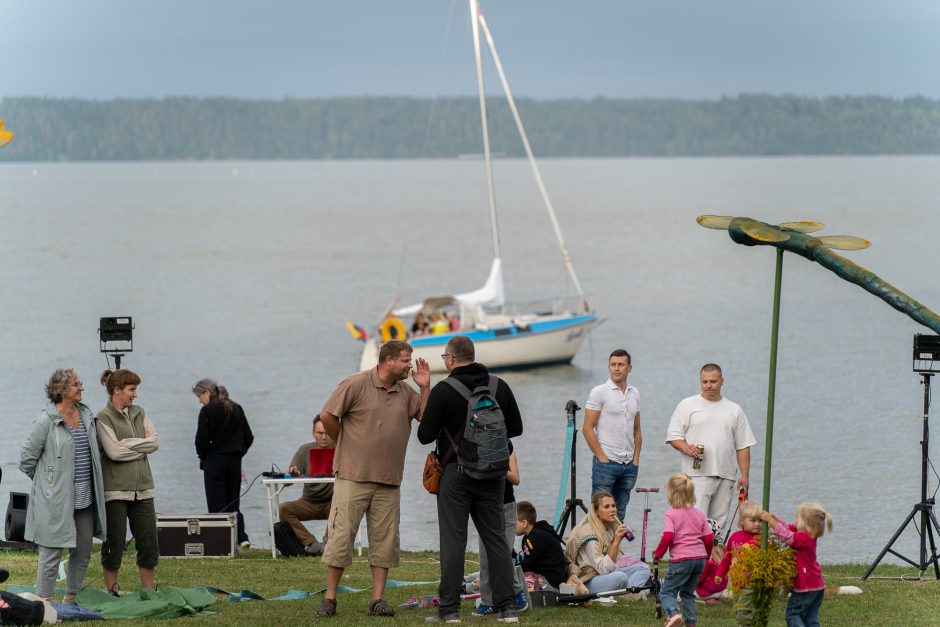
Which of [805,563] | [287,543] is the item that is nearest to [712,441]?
[805,563]

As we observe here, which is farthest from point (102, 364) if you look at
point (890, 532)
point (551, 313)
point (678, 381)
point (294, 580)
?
point (294, 580)

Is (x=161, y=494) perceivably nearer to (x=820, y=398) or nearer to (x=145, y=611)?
(x=145, y=611)

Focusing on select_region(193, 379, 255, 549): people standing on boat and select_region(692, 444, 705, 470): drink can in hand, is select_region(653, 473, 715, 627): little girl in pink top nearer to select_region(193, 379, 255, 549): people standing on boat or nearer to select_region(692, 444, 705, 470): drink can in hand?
select_region(692, 444, 705, 470): drink can in hand

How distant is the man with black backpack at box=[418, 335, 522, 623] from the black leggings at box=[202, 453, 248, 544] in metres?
4.84

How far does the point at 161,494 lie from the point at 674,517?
15122 mm

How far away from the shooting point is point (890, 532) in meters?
18.8

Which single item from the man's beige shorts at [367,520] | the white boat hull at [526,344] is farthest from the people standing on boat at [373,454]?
the white boat hull at [526,344]

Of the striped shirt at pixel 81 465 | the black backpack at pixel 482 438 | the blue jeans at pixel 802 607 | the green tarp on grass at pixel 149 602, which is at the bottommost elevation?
the green tarp on grass at pixel 149 602

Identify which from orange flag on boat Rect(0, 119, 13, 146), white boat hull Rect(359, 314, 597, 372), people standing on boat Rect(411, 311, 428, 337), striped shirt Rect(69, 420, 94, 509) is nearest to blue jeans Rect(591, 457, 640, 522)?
striped shirt Rect(69, 420, 94, 509)

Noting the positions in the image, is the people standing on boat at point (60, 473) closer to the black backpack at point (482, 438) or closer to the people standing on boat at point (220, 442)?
the black backpack at point (482, 438)

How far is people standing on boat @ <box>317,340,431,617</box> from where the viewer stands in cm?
817

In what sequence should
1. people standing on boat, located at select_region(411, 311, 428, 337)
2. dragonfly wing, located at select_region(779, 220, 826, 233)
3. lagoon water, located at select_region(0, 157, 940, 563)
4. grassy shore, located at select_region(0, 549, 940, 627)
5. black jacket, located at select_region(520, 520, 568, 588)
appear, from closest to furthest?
dragonfly wing, located at select_region(779, 220, 826, 233)
grassy shore, located at select_region(0, 549, 940, 627)
black jacket, located at select_region(520, 520, 568, 588)
lagoon water, located at select_region(0, 157, 940, 563)
people standing on boat, located at select_region(411, 311, 428, 337)

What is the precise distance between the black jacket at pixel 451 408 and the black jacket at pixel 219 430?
185 inches

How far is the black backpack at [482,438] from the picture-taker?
796 centimetres
